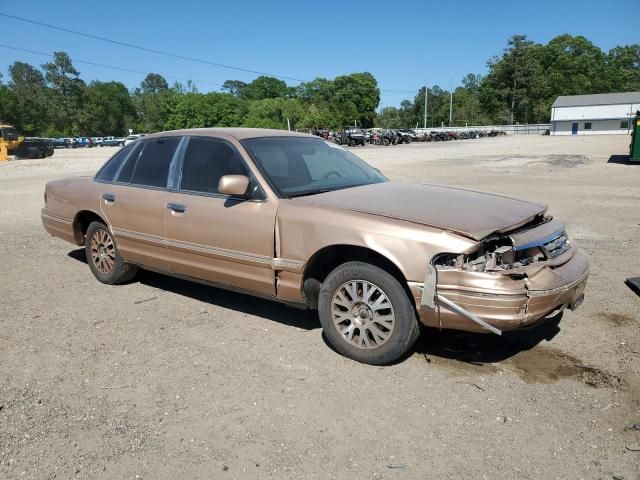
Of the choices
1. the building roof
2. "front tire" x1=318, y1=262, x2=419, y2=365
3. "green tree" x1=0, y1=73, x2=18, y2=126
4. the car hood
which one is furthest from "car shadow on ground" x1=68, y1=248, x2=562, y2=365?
"green tree" x1=0, y1=73, x2=18, y2=126

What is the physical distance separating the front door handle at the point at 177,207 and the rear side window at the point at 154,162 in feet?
0.89

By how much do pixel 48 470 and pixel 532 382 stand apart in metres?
2.91

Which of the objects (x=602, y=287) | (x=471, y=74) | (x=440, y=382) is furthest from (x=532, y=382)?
(x=471, y=74)

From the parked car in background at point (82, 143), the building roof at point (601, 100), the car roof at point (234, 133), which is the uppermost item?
the building roof at point (601, 100)

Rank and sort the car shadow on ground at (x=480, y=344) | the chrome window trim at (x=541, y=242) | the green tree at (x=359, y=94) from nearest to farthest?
the chrome window trim at (x=541, y=242) < the car shadow on ground at (x=480, y=344) < the green tree at (x=359, y=94)

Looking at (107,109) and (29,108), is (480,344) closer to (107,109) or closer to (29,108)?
(29,108)

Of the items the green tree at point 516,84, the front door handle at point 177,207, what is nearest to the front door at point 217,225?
the front door handle at point 177,207

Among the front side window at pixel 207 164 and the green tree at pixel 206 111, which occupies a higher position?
the green tree at pixel 206 111

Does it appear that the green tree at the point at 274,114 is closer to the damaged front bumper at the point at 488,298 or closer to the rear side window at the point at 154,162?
the rear side window at the point at 154,162

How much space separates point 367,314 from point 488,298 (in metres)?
0.84

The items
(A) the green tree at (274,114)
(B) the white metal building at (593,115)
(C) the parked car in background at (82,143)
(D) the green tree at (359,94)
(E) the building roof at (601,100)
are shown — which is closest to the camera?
(C) the parked car in background at (82,143)

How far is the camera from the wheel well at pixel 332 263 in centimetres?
349

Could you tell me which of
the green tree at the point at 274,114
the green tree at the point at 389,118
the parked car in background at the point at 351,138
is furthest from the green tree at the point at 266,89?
the parked car in background at the point at 351,138

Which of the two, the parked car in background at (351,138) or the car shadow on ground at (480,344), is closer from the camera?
the car shadow on ground at (480,344)
